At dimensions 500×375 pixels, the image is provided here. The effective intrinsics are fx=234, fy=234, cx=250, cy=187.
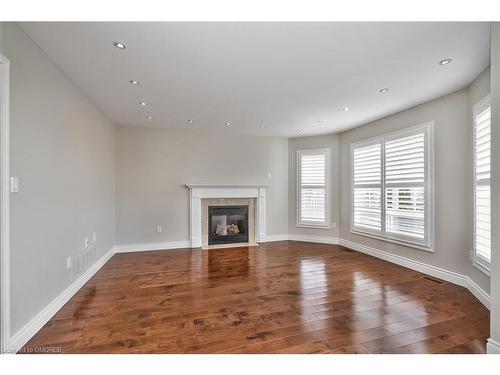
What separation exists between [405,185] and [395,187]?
0.20m

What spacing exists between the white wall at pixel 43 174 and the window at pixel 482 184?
4.48 metres

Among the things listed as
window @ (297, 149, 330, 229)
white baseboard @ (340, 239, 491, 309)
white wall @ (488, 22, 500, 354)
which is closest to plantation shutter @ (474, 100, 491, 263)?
white baseboard @ (340, 239, 491, 309)

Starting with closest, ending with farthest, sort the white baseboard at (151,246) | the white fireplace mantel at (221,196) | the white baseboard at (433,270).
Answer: the white baseboard at (433,270), the white baseboard at (151,246), the white fireplace mantel at (221,196)

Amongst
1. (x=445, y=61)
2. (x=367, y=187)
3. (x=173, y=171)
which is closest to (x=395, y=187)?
(x=367, y=187)

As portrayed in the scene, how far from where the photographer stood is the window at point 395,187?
3.58 m

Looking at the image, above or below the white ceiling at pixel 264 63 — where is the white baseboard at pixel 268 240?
below

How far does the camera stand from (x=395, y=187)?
4055 mm

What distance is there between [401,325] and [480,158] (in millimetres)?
2144

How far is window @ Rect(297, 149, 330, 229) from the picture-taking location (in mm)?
5570

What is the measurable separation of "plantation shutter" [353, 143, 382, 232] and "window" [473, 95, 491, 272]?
1.58 meters

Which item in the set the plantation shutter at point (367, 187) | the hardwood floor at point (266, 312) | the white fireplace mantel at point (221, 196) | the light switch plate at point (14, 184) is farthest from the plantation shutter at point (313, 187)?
the light switch plate at point (14, 184)

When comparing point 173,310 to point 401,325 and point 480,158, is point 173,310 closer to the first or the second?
point 401,325

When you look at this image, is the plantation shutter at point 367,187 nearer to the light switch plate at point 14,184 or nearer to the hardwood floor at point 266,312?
the hardwood floor at point 266,312
